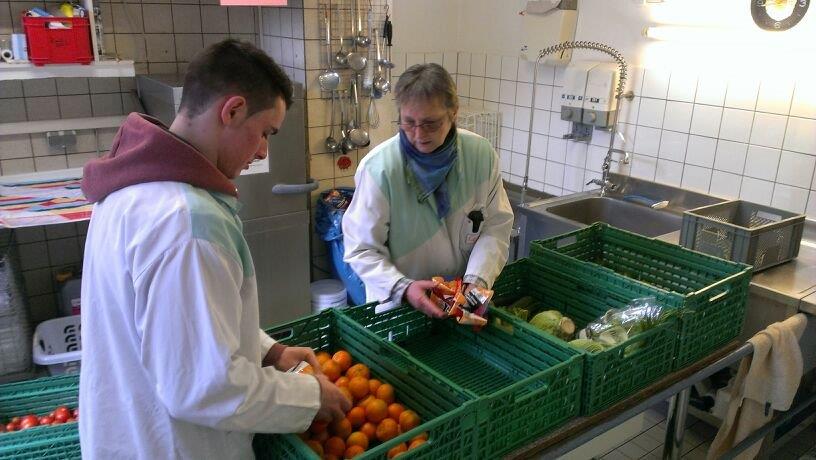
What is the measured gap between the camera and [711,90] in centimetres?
294

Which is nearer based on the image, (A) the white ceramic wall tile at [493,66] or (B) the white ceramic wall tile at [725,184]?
(B) the white ceramic wall tile at [725,184]

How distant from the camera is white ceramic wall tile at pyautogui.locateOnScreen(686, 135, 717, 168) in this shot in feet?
9.84

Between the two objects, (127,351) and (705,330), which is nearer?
(127,351)

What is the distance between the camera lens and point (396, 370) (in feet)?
4.61

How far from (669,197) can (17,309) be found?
10.1 ft

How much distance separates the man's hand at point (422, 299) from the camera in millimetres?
1650

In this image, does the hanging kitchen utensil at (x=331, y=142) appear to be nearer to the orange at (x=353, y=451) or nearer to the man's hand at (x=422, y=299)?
the man's hand at (x=422, y=299)

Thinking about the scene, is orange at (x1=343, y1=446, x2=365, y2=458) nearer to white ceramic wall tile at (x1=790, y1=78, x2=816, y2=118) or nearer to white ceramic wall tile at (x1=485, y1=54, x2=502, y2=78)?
white ceramic wall tile at (x1=790, y1=78, x2=816, y2=118)

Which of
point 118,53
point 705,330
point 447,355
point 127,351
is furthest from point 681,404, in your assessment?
point 118,53

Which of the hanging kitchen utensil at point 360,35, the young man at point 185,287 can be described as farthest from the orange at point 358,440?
the hanging kitchen utensil at point 360,35

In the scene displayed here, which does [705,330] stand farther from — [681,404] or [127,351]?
[127,351]

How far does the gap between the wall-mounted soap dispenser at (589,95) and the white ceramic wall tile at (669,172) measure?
0.33 meters

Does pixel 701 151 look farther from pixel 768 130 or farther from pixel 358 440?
pixel 358 440

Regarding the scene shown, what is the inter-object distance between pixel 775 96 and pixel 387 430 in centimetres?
236
